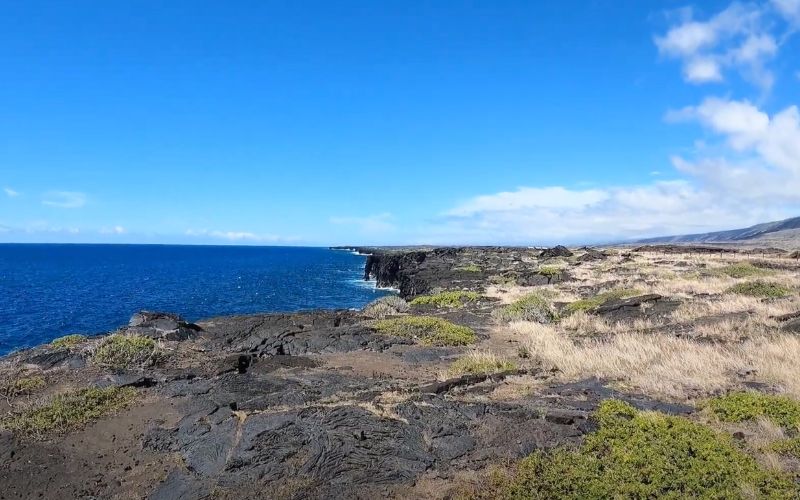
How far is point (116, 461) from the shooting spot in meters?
9.12

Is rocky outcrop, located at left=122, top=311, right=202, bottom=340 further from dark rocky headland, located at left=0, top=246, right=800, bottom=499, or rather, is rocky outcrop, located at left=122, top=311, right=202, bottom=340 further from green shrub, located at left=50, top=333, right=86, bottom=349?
green shrub, located at left=50, top=333, right=86, bottom=349

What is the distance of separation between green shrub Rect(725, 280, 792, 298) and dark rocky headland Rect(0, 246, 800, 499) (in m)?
1.89

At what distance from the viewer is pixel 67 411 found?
35.7 ft

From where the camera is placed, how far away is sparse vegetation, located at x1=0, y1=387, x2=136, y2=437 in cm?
1015

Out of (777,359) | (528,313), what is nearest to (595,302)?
(528,313)

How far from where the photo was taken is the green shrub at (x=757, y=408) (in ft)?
30.5

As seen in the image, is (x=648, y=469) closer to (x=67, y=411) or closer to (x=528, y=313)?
(x=67, y=411)

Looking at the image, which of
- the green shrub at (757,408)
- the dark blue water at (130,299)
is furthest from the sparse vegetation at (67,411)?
the dark blue water at (130,299)

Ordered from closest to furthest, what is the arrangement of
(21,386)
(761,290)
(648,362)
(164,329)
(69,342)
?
(21,386) < (648,362) < (69,342) < (164,329) < (761,290)

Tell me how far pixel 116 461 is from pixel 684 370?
43.9 feet

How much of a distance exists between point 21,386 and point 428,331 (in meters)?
13.7

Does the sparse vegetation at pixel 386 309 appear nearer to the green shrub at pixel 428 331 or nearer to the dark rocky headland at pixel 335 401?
the green shrub at pixel 428 331

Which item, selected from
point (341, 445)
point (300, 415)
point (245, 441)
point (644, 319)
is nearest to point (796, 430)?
point (341, 445)

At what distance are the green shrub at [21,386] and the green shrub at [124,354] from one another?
2.03m
